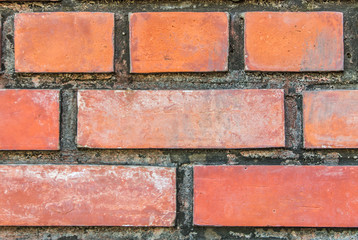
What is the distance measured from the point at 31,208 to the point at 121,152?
209 millimetres

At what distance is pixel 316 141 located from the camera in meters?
0.64

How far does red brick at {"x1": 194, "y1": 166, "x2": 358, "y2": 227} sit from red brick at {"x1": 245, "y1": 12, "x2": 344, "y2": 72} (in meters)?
0.20

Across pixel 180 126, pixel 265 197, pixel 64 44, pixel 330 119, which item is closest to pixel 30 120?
pixel 64 44

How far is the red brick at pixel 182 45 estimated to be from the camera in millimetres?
647

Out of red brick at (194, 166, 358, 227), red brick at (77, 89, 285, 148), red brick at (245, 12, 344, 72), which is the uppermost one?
red brick at (245, 12, 344, 72)

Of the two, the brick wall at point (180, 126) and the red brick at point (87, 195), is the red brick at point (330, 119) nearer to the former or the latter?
the brick wall at point (180, 126)

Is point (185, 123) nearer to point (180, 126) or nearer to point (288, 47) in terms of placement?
point (180, 126)

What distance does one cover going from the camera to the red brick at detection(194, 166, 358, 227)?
64 cm

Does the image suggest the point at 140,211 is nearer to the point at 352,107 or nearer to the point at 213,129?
the point at 213,129

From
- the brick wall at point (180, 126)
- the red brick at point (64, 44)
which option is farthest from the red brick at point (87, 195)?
the red brick at point (64, 44)

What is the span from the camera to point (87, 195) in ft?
2.12

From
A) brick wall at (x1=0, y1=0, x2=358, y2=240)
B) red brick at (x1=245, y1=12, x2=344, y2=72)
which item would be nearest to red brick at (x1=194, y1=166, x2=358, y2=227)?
brick wall at (x1=0, y1=0, x2=358, y2=240)

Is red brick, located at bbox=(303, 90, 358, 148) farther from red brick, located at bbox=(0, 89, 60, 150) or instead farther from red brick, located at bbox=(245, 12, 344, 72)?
red brick, located at bbox=(0, 89, 60, 150)

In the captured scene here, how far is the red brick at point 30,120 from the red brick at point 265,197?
30cm
